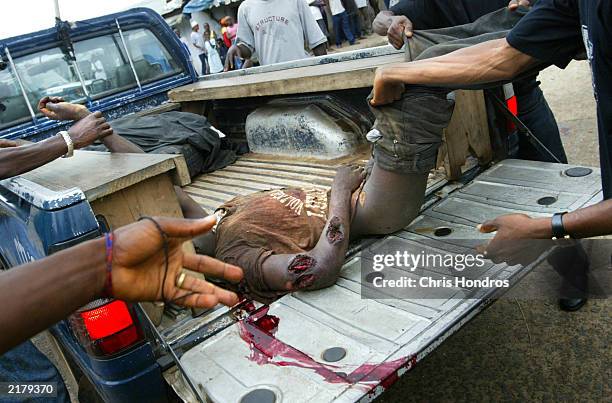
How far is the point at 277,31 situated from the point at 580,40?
125 inches

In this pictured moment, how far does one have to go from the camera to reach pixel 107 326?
1723 millimetres

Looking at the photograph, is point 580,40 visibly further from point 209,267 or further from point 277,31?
point 277,31

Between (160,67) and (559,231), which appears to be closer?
(559,231)

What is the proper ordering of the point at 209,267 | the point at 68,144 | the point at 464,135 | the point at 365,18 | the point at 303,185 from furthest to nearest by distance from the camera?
the point at 365,18
the point at 303,185
the point at 464,135
the point at 68,144
the point at 209,267

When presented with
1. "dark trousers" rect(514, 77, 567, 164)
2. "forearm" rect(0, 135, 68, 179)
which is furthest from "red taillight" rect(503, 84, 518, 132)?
"forearm" rect(0, 135, 68, 179)

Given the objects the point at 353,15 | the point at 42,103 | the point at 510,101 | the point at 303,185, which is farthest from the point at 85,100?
the point at 353,15

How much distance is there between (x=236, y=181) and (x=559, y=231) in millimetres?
2396

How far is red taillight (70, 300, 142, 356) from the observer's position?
67.2 inches

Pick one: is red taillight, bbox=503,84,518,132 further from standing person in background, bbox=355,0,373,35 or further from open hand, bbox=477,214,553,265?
standing person in background, bbox=355,0,373,35

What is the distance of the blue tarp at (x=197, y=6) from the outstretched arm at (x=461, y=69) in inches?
521

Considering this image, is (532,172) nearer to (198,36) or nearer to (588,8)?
(588,8)

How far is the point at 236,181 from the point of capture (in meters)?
3.66

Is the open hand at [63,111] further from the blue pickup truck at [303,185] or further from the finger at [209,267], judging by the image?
the finger at [209,267]

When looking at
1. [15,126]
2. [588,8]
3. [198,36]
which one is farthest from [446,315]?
[198,36]
